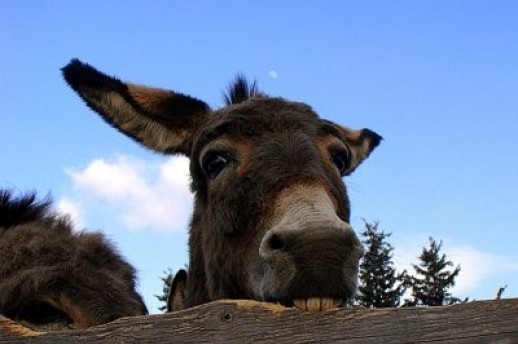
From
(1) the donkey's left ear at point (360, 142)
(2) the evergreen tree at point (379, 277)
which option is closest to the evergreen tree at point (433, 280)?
(2) the evergreen tree at point (379, 277)

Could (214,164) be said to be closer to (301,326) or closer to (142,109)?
(142,109)

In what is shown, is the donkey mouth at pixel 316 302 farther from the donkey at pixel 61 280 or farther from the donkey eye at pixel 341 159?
the donkey at pixel 61 280

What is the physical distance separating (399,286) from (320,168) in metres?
18.8

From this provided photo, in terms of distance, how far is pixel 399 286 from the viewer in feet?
72.5

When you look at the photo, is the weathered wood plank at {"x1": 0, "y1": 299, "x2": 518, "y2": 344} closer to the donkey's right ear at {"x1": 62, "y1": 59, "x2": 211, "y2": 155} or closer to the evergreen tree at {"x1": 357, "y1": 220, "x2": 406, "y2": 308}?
the donkey's right ear at {"x1": 62, "y1": 59, "x2": 211, "y2": 155}

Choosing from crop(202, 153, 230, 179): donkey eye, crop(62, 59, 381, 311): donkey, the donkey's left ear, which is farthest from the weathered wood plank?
the donkey's left ear

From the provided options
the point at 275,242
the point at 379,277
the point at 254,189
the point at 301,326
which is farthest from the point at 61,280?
the point at 379,277

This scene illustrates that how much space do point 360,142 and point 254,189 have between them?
2750mm

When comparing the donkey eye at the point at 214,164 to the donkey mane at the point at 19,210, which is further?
the donkey mane at the point at 19,210

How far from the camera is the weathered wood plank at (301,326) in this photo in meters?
2.34

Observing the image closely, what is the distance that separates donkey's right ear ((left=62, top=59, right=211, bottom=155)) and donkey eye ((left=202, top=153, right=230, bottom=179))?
2.90 feet

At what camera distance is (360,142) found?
22.4 feet

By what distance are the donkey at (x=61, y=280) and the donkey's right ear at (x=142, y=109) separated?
4.71ft

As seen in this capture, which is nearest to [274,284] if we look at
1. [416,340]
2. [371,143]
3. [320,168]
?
[320,168]
